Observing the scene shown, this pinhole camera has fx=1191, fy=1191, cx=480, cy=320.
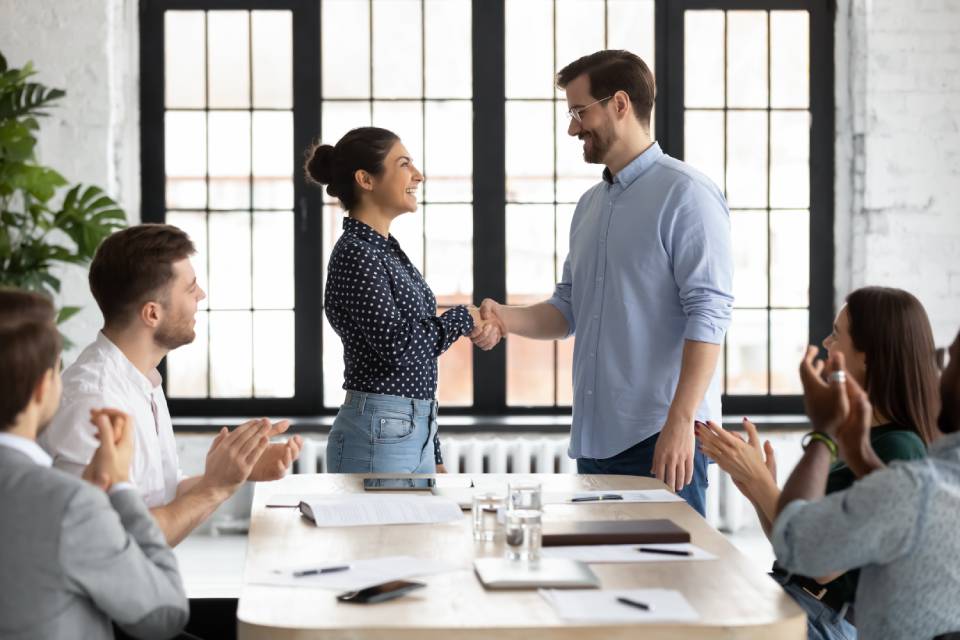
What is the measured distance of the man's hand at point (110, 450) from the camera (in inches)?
69.6

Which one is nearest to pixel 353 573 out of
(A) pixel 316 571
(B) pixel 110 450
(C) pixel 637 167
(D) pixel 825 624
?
(A) pixel 316 571

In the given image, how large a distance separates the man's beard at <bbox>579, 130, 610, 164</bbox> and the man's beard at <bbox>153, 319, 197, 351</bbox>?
1130 mm

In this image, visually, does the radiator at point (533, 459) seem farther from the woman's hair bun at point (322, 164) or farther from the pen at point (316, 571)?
the pen at point (316, 571)

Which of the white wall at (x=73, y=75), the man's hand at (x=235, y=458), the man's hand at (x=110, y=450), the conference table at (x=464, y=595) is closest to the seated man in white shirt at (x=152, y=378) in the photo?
the man's hand at (x=235, y=458)

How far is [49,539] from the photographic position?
5.15 feet

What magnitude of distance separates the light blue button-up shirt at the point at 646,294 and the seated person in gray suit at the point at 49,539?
1.42 m

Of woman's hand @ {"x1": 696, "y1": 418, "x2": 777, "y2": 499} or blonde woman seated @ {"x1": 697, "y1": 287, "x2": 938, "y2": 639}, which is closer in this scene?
blonde woman seated @ {"x1": 697, "y1": 287, "x2": 938, "y2": 639}

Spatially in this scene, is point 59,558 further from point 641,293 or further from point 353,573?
point 641,293

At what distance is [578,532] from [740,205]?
357 centimetres

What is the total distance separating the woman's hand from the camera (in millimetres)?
2203

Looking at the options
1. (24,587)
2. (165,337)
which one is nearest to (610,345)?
(165,337)

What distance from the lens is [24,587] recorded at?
1587 millimetres

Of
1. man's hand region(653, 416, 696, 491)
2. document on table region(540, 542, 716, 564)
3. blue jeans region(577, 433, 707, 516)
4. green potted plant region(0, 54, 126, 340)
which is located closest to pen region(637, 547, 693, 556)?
document on table region(540, 542, 716, 564)

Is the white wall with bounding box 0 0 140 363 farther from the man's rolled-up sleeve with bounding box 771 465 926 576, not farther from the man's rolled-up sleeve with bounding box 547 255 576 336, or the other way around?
the man's rolled-up sleeve with bounding box 771 465 926 576
